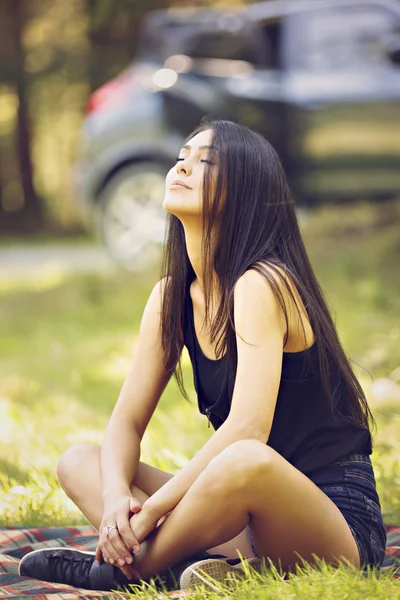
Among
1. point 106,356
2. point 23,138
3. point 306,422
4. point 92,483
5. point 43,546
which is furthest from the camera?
point 23,138

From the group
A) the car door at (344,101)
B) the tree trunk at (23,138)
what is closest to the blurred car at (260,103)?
the car door at (344,101)

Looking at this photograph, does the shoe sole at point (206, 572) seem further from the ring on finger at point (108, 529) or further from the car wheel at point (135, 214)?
the car wheel at point (135, 214)

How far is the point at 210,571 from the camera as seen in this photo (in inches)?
→ 93.7

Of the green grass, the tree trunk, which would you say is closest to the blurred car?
the green grass

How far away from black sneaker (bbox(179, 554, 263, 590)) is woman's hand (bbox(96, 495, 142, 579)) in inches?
5.5

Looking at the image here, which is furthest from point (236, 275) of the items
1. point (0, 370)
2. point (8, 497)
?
point (0, 370)

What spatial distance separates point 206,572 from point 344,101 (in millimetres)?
4926

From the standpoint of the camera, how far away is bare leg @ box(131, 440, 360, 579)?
2.26 metres

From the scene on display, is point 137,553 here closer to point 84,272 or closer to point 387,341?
point 387,341

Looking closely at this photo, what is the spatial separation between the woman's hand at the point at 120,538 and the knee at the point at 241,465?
0.94ft

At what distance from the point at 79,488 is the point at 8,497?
30.5 inches

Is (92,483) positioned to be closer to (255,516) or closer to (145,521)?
(145,521)

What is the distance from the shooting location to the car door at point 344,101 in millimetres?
6664

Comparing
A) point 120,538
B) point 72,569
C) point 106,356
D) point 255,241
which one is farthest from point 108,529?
point 106,356
